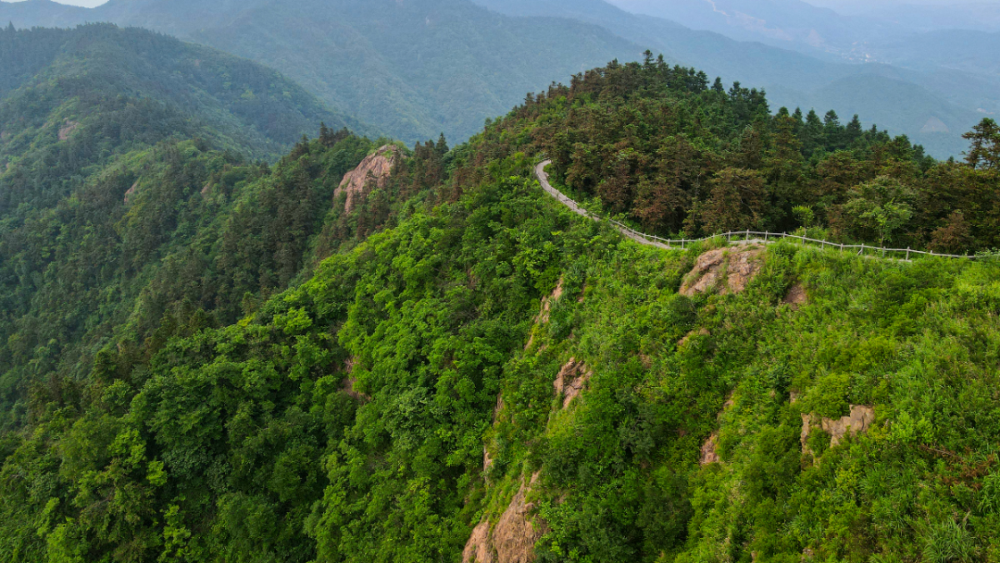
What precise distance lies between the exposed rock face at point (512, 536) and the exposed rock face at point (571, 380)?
4083 mm

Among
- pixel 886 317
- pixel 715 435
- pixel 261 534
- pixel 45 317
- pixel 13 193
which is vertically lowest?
pixel 45 317

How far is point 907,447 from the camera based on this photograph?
44.3ft

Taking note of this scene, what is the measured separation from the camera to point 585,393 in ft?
72.5

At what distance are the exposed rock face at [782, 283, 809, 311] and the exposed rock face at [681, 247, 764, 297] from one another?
164cm

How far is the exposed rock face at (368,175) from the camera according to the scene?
252ft

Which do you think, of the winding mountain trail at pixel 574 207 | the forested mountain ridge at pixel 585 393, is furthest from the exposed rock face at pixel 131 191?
the winding mountain trail at pixel 574 207

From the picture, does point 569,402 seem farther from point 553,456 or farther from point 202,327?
point 202,327

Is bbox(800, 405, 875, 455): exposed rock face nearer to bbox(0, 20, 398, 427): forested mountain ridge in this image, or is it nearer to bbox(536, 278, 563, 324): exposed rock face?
bbox(536, 278, 563, 324): exposed rock face

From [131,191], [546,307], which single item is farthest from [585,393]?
[131,191]

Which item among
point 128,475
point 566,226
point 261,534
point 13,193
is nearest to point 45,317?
point 13,193

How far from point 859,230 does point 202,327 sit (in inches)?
1883

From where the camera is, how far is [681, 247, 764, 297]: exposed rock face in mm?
21969

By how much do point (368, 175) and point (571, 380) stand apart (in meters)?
63.0

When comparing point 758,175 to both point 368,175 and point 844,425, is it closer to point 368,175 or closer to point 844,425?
point 844,425
